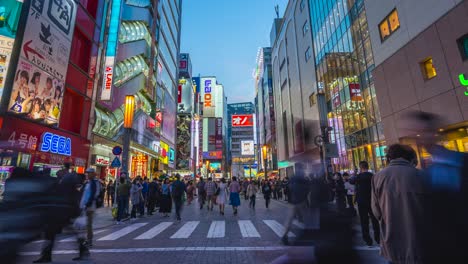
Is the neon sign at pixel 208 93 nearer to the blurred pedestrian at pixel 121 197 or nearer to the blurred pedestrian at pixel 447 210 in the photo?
the blurred pedestrian at pixel 121 197

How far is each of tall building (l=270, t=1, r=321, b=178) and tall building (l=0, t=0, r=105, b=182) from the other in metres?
21.1

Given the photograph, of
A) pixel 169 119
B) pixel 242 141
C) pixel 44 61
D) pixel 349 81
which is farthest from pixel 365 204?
pixel 242 141

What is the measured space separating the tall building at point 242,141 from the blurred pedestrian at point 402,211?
5017 cm

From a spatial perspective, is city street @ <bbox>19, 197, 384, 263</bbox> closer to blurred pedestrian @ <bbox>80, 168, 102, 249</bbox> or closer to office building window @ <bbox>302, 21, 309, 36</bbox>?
blurred pedestrian @ <bbox>80, 168, 102, 249</bbox>

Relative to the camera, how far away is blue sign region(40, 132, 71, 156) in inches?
568

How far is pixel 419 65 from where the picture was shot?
13.6 m

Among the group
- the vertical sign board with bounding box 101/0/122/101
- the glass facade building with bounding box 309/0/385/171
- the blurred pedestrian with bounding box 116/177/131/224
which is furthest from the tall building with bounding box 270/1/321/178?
the vertical sign board with bounding box 101/0/122/101

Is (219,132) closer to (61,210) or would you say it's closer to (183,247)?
(183,247)

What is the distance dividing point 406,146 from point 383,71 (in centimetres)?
1660

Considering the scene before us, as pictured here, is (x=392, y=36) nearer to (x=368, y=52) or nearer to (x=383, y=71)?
(x=383, y=71)

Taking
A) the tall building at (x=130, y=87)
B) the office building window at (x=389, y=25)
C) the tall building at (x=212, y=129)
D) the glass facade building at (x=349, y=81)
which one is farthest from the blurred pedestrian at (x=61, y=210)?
the tall building at (x=212, y=129)

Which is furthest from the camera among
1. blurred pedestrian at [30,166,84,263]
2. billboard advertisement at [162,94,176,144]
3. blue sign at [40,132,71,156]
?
billboard advertisement at [162,94,176,144]

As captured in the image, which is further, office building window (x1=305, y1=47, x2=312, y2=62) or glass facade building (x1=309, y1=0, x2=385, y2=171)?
office building window (x1=305, y1=47, x2=312, y2=62)

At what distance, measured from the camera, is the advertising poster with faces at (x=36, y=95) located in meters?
12.4
